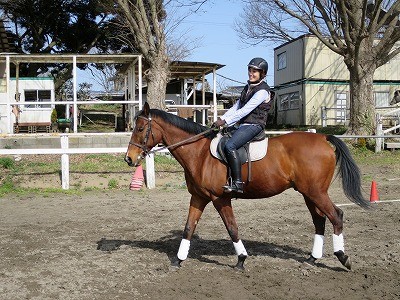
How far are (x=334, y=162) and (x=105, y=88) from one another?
52020mm

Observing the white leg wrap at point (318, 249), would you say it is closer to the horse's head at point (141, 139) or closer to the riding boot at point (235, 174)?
the riding boot at point (235, 174)

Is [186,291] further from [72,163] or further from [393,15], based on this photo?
[393,15]

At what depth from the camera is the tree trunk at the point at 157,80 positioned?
58.9 ft

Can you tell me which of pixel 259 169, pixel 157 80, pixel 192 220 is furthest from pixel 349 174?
pixel 157 80

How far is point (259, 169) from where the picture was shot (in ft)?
20.4

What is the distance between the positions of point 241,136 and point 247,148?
206 mm

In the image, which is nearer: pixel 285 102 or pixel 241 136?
pixel 241 136

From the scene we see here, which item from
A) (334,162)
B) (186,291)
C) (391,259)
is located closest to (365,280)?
(391,259)

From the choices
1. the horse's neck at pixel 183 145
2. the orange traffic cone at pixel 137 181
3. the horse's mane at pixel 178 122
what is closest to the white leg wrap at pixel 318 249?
the horse's neck at pixel 183 145

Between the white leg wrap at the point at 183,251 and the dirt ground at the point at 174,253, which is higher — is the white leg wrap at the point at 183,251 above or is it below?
above

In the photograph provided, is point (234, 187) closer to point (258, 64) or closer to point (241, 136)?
point (241, 136)

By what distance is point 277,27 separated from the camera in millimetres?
26328

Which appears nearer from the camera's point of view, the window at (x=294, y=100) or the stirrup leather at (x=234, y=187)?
the stirrup leather at (x=234, y=187)

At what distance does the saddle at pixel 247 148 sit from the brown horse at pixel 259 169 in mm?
72
